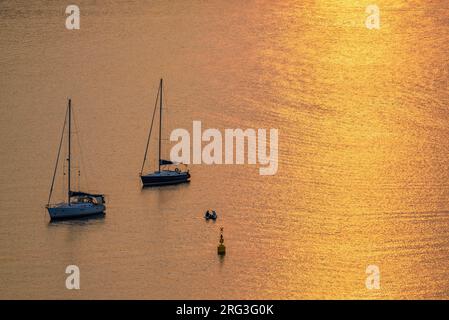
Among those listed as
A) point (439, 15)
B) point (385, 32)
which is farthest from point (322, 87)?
point (439, 15)

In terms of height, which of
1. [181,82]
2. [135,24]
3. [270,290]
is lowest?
[270,290]

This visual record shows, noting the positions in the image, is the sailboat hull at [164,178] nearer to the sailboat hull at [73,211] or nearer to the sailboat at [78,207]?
the sailboat at [78,207]

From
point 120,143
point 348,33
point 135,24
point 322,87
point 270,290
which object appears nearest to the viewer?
point 270,290

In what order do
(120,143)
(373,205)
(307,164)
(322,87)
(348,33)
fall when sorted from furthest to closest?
(348,33) < (322,87) < (120,143) < (307,164) < (373,205)

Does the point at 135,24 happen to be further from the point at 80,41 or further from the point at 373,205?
the point at 373,205

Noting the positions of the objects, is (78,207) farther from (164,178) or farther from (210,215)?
(164,178)

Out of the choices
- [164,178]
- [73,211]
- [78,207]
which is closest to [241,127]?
[164,178]

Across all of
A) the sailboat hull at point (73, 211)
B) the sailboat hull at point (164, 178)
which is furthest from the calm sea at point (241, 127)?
the sailboat hull at point (164, 178)
